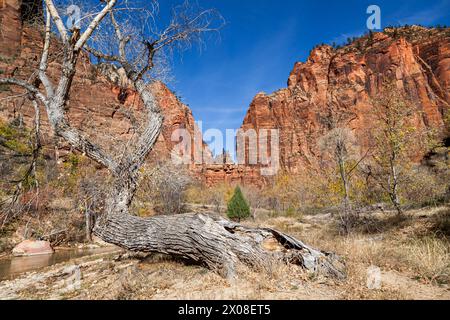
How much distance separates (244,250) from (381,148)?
9361 mm

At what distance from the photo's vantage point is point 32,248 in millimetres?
12000

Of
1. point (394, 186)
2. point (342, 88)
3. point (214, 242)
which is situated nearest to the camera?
point (214, 242)

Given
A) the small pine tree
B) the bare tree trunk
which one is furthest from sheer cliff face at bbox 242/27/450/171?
the bare tree trunk

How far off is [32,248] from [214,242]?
12191 millimetres

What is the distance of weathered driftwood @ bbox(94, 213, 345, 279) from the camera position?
3727mm

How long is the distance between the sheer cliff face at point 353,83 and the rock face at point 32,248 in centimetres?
5013

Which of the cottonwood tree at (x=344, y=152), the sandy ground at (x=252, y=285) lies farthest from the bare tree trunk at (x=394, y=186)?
the sandy ground at (x=252, y=285)

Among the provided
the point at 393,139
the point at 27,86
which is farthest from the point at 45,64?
the point at 393,139

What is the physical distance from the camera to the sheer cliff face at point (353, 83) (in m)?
57.6

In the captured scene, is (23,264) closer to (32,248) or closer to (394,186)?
(32,248)

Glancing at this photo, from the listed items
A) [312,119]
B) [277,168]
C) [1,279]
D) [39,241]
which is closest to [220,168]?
[277,168]

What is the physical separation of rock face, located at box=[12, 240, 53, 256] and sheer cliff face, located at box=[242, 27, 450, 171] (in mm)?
50134

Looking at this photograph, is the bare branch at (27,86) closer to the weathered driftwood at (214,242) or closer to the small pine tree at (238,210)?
the weathered driftwood at (214,242)
